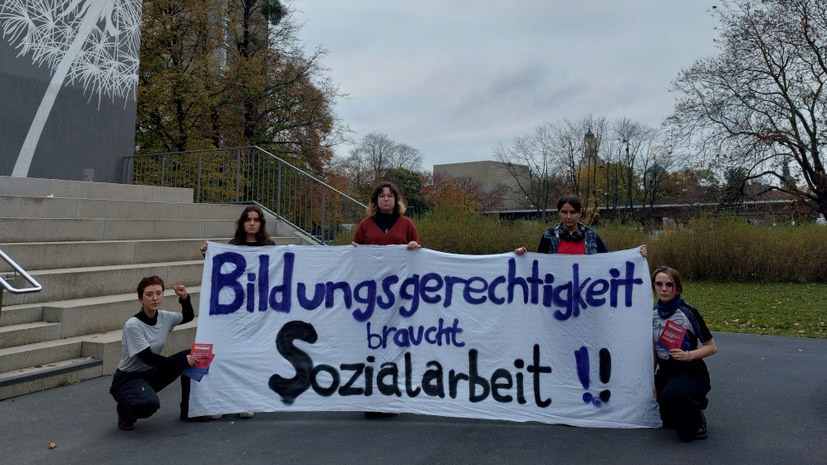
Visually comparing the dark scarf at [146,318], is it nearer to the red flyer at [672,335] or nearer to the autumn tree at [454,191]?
the red flyer at [672,335]

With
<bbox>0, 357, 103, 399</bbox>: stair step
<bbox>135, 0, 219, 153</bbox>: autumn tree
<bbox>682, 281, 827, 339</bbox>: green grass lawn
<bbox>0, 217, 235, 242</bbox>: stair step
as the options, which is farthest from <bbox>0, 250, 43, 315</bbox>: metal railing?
<bbox>135, 0, 219, 153</bbox>: autumn tree

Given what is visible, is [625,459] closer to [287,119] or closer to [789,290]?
[789,290]

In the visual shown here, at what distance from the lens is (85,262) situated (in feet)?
25.1

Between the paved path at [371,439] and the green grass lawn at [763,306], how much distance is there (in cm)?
531

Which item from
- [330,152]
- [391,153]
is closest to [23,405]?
[330,152]

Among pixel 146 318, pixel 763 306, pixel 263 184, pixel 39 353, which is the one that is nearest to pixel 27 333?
pixel 39 353

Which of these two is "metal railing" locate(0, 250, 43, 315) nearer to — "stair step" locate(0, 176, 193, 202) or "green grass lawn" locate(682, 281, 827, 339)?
"stair step" locate(0, 176, 193, 202)

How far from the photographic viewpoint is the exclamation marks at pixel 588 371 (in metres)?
4.56

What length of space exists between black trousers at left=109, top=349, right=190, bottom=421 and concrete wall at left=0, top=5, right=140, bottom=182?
7.67 m

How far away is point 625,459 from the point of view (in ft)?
12.8

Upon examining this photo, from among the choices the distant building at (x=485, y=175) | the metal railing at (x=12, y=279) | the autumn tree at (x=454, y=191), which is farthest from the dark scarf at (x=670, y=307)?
the distant building at (x=485, y=175)

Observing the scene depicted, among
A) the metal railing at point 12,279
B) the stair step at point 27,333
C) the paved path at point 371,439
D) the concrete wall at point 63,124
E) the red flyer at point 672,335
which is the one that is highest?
the concrete wall at point 63,124

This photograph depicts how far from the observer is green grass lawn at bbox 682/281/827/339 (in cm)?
1005

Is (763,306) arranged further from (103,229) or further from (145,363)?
(103,229)
